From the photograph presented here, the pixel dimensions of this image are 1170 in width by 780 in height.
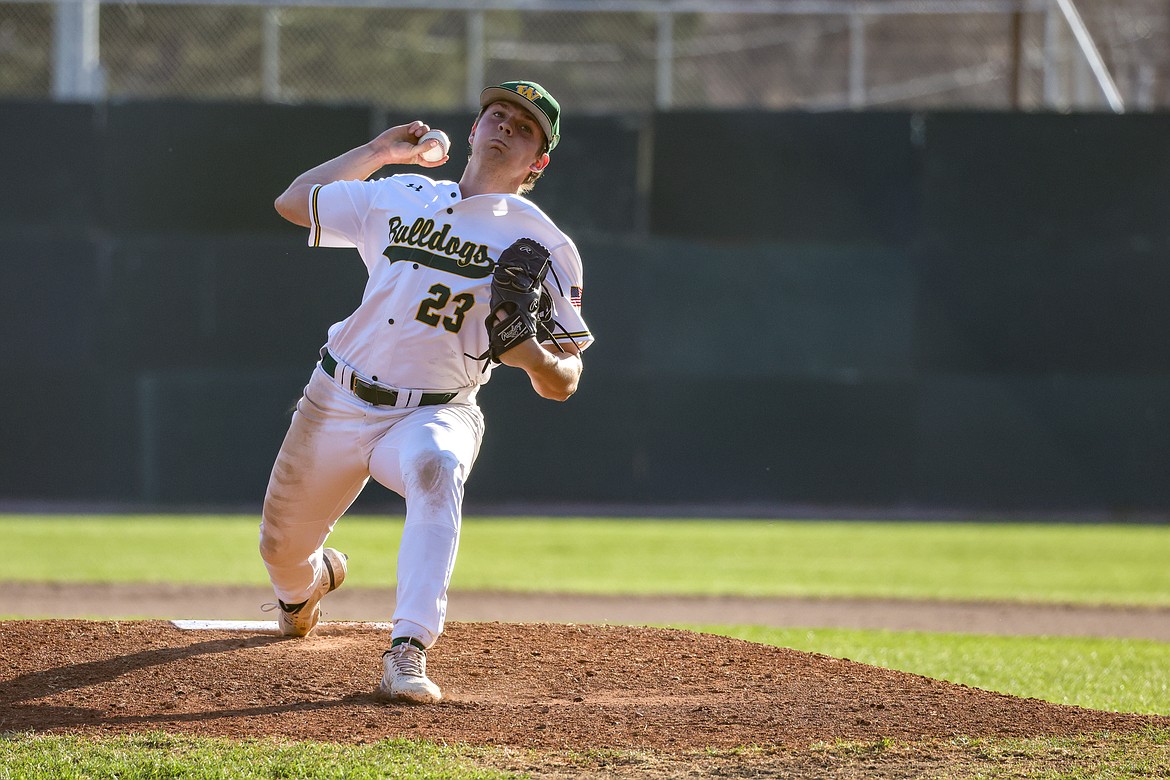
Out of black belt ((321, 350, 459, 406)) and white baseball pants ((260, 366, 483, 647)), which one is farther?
black belt ((321, 350, 459, 406))

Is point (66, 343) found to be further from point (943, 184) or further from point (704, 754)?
point (704, 754)

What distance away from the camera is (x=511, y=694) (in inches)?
157

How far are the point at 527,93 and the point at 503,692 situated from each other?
1.66 m

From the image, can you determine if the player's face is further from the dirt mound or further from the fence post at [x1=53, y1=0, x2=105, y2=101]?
the fence post at [x1=53, y1=0, x2=105, y2=101]

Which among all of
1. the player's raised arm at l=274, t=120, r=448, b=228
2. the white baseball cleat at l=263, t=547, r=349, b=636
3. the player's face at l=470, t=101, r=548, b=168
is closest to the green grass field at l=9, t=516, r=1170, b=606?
the white baseball cleat at l=263, t=547, r=349, b=636

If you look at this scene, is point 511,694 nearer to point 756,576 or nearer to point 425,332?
point 425,332

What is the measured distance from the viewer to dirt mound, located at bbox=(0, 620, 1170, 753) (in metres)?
3.54

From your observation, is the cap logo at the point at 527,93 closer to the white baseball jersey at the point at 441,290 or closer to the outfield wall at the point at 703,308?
the white baseball jersey at the point at 441,290

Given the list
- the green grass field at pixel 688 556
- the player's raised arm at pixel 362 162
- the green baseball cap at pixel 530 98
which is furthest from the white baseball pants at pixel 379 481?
the green grass field at pixel 688 556

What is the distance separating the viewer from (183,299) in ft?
34.5

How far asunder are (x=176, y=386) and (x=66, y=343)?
85cm

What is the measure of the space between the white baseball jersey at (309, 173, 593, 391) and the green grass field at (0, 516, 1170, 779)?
3.95ft

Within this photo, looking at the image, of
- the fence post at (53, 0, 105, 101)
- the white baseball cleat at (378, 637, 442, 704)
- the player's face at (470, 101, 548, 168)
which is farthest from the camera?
the fence post at (53, 0, 105, 101)

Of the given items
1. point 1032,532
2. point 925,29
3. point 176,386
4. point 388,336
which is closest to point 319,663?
point 388,336
